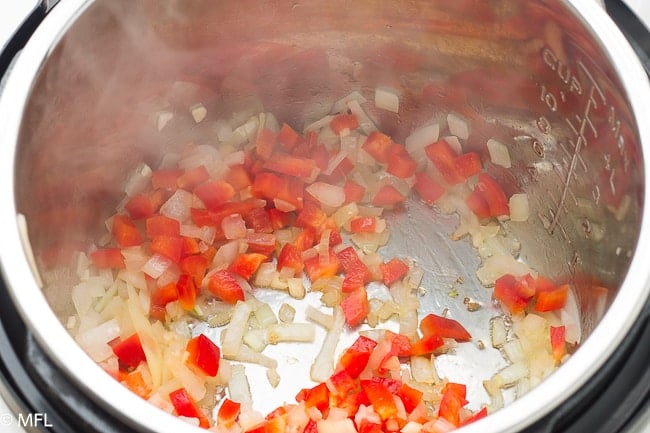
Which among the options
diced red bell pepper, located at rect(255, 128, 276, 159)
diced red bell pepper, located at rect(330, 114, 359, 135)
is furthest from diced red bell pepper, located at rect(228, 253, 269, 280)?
diced red bell pepper, located at rect(330, 114, 359, 135)

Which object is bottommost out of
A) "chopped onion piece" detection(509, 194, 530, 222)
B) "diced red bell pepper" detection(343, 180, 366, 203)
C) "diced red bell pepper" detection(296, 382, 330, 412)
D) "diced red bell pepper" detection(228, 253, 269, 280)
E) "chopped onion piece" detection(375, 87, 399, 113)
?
"diced red bell pepper" detection(296, 382, 330, 412)

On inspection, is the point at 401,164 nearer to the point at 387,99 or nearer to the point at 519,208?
the point at 387,99

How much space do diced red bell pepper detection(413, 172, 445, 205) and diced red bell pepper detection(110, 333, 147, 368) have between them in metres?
0.67

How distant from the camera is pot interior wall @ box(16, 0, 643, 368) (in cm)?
120

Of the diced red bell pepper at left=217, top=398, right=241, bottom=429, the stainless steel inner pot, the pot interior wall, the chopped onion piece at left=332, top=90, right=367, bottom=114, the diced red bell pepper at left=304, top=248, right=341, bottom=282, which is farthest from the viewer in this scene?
the chopped onion piece at left=332, top=90, right=367, bottom=114

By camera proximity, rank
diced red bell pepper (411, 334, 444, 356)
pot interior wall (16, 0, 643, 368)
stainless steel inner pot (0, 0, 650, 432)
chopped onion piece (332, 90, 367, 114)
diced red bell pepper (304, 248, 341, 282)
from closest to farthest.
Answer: stainless steel inner pot (0, 0, 650, 432), pot interior wall (16, 0, 643, 368), diced red bell pepper (411, 334, 444, 356), diced red bell pepper (304, 248, 341, 282), chopped onion piece (332, 90, 367, 114)

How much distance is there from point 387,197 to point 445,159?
0.48 ft

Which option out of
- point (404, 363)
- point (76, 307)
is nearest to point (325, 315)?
point (404, 363)

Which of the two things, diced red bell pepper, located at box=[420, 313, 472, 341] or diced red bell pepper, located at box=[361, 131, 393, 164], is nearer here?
diced red bell pepper, located at box=[420, 313, 472, 341]

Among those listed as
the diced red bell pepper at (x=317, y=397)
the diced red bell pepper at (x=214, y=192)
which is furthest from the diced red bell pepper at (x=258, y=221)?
the diced red bell pepper at (x=317, y=397)

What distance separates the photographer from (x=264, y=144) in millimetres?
1635

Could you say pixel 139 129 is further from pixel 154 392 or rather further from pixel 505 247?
pixel 505 247

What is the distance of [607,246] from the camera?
1.28 m

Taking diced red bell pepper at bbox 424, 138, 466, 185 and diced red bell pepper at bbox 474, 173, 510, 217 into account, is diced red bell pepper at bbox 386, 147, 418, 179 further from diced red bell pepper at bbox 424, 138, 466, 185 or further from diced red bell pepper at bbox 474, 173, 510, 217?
diced red bell pepper at bbox 474, 173, 510, 217
